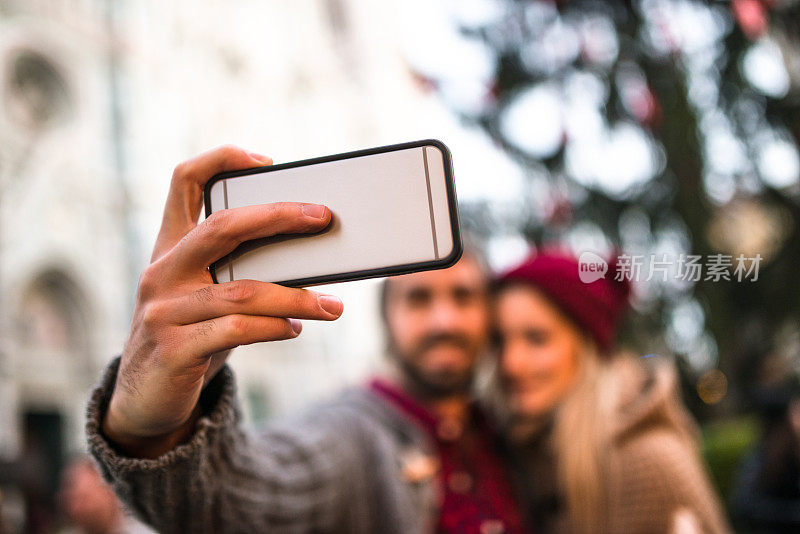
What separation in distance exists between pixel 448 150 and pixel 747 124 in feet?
13.3

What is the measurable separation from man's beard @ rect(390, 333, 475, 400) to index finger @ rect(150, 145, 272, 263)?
1199mm

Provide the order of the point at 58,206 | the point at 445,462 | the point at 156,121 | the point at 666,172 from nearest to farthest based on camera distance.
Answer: the point at 445,462
the point at 666,172
the point at 58,206
the point at 156,121

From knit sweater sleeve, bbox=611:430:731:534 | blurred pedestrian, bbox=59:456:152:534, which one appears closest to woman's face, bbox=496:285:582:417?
knit sweater sleeve, bbox=611:430:731:534

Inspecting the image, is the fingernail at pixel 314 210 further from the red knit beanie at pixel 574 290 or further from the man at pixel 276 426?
the red knit beanie at pixel 574 290

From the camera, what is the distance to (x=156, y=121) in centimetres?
1463

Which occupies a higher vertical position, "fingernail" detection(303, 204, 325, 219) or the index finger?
the index finger

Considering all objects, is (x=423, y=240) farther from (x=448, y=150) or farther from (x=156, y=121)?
(x=156, y=121)

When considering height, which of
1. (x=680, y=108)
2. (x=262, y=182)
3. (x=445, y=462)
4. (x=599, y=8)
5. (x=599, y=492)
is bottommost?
(x=599, y=492)

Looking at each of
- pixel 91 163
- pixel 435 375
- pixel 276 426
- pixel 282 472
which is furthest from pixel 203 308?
pixel 91 163

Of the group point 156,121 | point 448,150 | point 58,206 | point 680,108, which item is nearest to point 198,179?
point 448,150

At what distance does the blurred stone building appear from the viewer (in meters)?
11.6

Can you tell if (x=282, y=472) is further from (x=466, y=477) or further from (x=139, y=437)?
(x=466, y=477)

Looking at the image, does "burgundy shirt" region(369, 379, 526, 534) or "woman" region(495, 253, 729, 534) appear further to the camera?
"woman" region(495, 253, 729, 534)

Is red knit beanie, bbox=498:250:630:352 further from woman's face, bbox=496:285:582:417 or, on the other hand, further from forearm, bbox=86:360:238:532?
forearm, bbox=86:360:238:532
